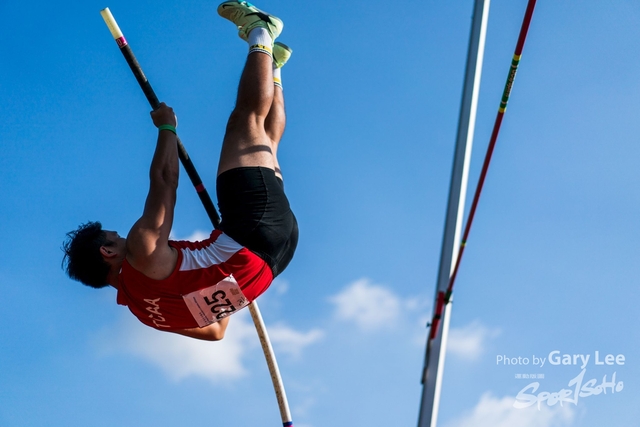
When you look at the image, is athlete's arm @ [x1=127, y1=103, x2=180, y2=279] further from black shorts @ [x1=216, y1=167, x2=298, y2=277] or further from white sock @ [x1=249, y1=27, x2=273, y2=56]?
white sock @ [x1=249, y1=27, x2=273, y2=56]

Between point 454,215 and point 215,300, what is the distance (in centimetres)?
194

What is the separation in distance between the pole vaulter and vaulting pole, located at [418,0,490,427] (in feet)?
5.60

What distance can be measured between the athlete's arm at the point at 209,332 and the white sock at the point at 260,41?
222 cm

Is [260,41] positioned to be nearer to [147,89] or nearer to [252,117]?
[252,117]

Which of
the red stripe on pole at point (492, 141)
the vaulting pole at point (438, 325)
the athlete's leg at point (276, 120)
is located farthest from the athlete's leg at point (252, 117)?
the vaulting pole at point (438, 325)

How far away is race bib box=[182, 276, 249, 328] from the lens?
4758 millimetres

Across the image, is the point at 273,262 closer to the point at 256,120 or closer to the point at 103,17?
the point at 256,120

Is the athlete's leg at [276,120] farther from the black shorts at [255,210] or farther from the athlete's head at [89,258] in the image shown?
the athlete's head at [89,258]

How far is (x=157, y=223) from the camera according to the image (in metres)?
4.45

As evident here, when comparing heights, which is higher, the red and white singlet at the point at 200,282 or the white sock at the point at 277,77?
the white sock at the point at 277,77

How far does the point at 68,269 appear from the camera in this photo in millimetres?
5137

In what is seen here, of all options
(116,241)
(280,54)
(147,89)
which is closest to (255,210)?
(116,241)

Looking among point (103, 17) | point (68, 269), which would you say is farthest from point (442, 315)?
point (103, 17)

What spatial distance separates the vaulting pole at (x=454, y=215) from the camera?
11.0ft
